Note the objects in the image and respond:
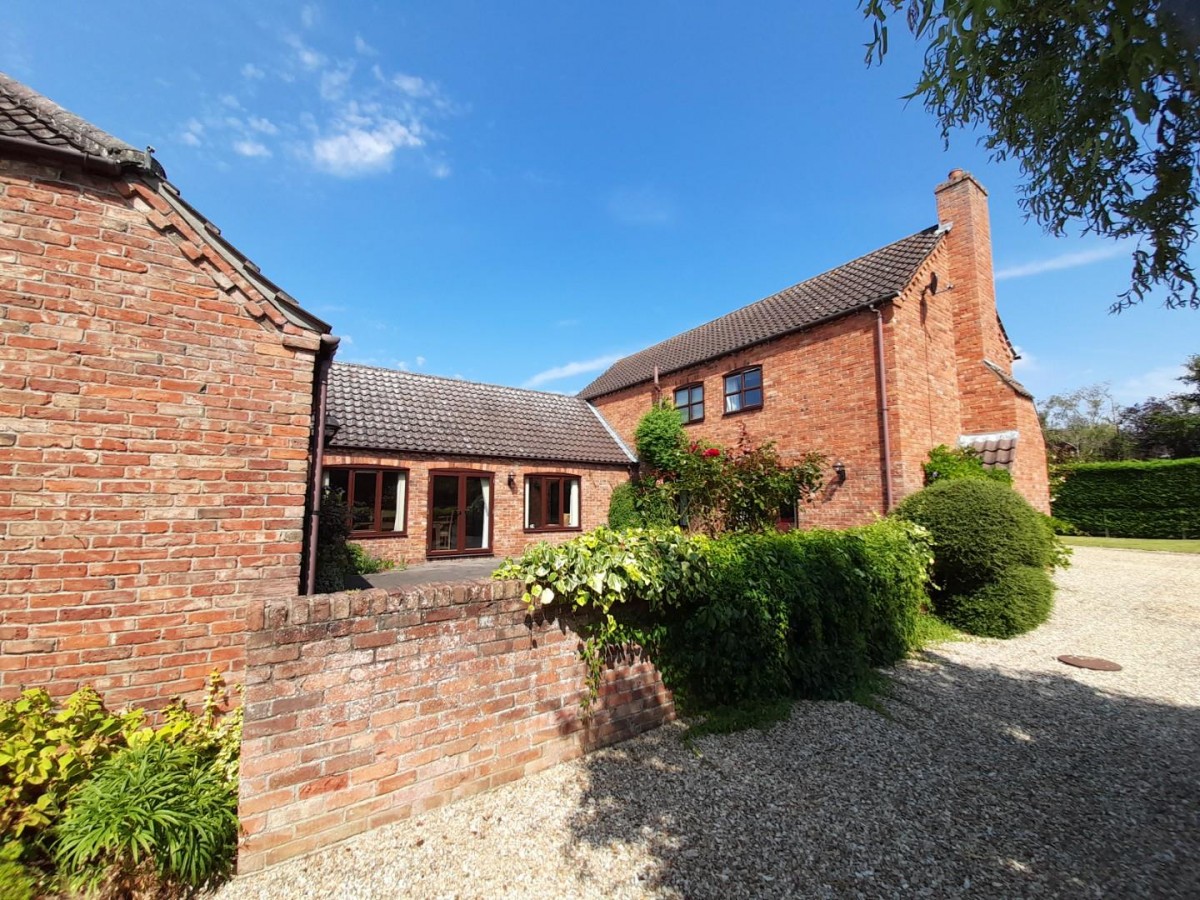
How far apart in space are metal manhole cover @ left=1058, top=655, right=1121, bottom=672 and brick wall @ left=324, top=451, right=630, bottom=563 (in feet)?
35.5

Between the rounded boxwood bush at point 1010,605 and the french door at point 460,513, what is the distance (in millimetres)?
10874

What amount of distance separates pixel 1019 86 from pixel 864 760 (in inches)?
189

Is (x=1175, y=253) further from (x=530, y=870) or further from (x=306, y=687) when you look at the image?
(x=306, y=687)

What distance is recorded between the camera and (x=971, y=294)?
477 inches

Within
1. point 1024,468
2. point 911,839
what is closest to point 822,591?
point 911,839

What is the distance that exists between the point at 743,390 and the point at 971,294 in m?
5.88

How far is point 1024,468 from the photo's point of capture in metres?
11.5

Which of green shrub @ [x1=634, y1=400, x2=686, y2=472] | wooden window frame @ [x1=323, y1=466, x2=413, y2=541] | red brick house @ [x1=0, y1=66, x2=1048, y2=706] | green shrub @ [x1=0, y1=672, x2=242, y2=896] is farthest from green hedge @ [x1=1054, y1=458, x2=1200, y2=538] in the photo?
green shrub @ [x1=0, y1=672, x2=242, y2=896]

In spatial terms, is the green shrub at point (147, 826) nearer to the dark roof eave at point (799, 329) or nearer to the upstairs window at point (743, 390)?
the dark roof eave at point (799, 329)

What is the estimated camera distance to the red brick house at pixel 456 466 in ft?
40.4

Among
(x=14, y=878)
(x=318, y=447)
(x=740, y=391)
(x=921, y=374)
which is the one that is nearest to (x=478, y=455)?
(x=740, y=391)

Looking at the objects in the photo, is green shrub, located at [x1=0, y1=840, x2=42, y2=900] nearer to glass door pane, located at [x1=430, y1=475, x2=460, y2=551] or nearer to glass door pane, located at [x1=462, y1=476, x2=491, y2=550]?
glass door pane, located at [x1=430, y1=475, x2=460, y2=551]

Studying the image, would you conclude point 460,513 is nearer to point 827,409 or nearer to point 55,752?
point 827,409

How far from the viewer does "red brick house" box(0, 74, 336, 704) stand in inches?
135
